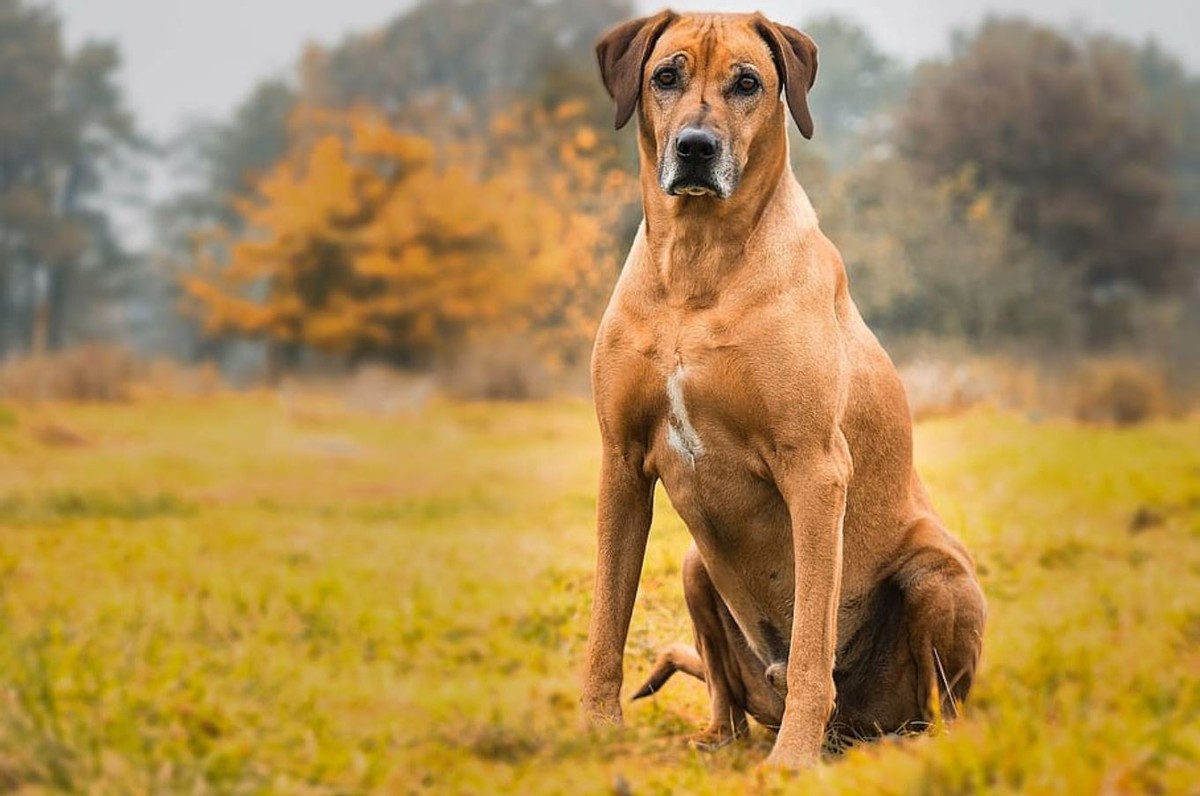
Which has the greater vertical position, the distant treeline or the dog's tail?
the distant treeline

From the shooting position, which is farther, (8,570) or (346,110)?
(346,110)

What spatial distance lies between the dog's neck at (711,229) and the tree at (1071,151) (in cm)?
1489

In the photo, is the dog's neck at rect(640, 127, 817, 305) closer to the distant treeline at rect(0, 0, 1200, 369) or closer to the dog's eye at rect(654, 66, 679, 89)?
the dog's eye at rect(654, 66, 679, 89)

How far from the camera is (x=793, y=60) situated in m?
3.66

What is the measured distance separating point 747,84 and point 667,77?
218mm

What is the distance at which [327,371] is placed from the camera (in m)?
16.7

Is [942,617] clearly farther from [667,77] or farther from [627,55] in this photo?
[627,55]

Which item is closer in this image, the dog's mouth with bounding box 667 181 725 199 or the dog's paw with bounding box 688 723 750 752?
the dog's mouth with bounding box 667 181 725 199

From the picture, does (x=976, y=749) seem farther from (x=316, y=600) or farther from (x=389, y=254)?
(x=389, y=254)

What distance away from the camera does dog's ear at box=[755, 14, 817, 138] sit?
3.64 metres

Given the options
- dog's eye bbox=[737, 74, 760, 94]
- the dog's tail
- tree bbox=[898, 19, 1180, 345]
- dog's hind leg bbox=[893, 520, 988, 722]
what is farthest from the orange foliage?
dog's eye bbox=[737, 74, 760, 94]

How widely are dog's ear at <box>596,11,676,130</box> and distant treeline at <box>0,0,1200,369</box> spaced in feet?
35.9

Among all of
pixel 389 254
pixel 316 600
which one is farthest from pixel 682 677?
pixel 389 254

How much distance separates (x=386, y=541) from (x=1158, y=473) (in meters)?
6.41
